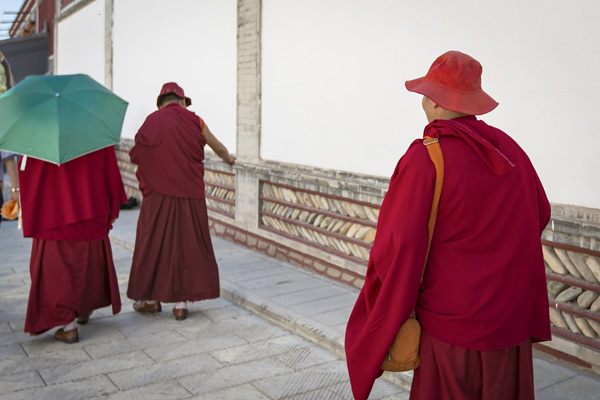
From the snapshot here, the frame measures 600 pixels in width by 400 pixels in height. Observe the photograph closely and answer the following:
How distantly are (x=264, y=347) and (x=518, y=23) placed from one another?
2.81 meters

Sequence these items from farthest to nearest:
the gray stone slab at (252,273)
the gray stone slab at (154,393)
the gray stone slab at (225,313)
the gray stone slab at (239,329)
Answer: the gray stone slab at (252,273), the gray stone slab at (225,313), the gray stone slab at (239,329), the gray stone slab at (154,393)

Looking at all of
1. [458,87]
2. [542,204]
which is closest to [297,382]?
[542,204]

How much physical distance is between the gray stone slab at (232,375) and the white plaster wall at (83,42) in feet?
35.5

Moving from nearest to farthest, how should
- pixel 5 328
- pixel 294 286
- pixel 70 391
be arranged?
pixel 70 391, pixel 5 328, pixel 294 286

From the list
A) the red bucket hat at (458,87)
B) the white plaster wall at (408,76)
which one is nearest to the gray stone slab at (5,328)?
the white plaster wall at (408,76)

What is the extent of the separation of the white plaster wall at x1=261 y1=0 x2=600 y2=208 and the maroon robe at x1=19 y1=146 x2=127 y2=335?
2323mm

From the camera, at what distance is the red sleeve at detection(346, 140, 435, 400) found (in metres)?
2.17

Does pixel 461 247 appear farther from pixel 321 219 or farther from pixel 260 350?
pixel 321 219

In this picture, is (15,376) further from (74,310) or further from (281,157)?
(281,157)

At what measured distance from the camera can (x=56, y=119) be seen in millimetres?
4375

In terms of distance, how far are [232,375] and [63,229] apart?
5.27 ft

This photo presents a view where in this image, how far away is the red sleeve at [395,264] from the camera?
2172mm

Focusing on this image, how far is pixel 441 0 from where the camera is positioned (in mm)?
5043

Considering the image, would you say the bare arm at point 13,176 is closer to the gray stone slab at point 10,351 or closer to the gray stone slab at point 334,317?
the gray stone slab at point 10,351
